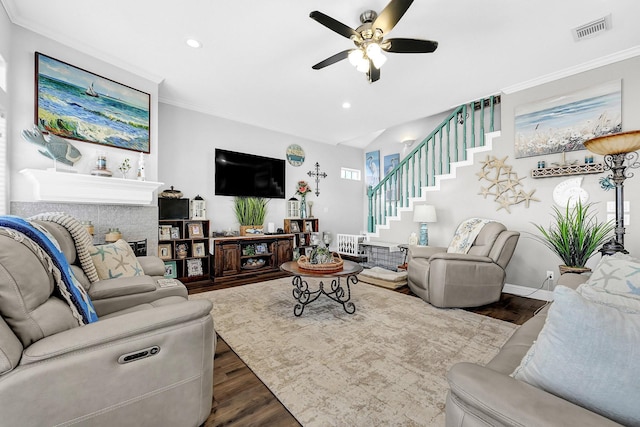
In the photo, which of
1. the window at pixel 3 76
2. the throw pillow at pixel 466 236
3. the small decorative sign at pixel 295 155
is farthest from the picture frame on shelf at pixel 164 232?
the throw pillow at pixel 466 236

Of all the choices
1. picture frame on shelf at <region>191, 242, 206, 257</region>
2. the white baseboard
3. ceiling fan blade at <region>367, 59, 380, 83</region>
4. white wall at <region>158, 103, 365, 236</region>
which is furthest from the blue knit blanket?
the white baseboard

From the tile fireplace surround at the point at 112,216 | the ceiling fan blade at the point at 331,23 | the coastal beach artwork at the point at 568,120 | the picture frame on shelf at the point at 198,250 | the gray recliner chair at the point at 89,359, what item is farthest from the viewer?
the picture frame on shelf at the point at 198,250

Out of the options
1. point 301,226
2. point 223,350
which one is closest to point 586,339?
point 223,350

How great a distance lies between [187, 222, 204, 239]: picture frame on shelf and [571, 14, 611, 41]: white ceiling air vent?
5101 mm

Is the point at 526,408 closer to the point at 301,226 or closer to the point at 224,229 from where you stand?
the point at 224,229

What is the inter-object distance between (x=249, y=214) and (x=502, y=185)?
409cm

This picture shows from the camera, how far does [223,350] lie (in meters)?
2.02

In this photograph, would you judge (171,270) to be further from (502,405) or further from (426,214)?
(502,405)

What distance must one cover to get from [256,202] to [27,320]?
13.6ft

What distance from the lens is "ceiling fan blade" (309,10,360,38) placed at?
76.3 inches

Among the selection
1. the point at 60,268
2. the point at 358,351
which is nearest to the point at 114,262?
the point at 60,268

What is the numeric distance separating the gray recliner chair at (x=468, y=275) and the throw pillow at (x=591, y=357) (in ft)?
7.36

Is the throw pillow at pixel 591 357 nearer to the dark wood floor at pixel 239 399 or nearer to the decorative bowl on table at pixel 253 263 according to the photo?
the dark wood floor at pixel 239 399

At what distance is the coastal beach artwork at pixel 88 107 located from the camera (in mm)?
2658
